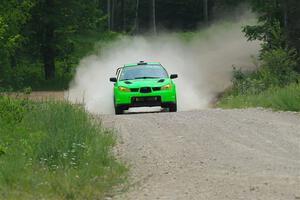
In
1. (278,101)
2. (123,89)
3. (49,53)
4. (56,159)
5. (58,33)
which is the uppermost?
(58,33)

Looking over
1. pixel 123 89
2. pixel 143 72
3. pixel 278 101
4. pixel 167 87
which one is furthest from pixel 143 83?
pixel 278 101

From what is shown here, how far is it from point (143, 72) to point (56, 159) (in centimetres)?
1241

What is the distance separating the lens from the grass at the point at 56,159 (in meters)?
9.12

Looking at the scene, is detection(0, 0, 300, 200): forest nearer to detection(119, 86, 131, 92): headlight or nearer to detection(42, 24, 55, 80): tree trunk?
detection(119, 86, 131, 92): headlight

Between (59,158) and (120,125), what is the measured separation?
5891 millimetres

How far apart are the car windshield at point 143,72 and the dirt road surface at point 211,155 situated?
4.19m

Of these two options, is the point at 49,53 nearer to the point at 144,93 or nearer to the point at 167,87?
the point at 167,87

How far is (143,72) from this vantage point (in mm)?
22875

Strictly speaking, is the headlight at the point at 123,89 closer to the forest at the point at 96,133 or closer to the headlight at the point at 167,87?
the headlight at the point at 167,87

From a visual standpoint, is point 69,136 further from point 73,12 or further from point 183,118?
point 73,12

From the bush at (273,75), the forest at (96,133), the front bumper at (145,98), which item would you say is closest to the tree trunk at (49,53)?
the forest at (96,133)

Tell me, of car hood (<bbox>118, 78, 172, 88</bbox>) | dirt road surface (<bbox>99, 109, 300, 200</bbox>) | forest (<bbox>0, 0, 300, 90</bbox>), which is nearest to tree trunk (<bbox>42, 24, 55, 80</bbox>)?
forest (<bbox>0, 0, 300, 90</bbox>)

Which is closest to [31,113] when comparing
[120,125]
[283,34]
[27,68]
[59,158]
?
[120,125]

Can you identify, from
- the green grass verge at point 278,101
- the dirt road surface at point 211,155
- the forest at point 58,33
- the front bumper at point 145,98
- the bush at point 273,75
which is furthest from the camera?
the forest at point 58,33
